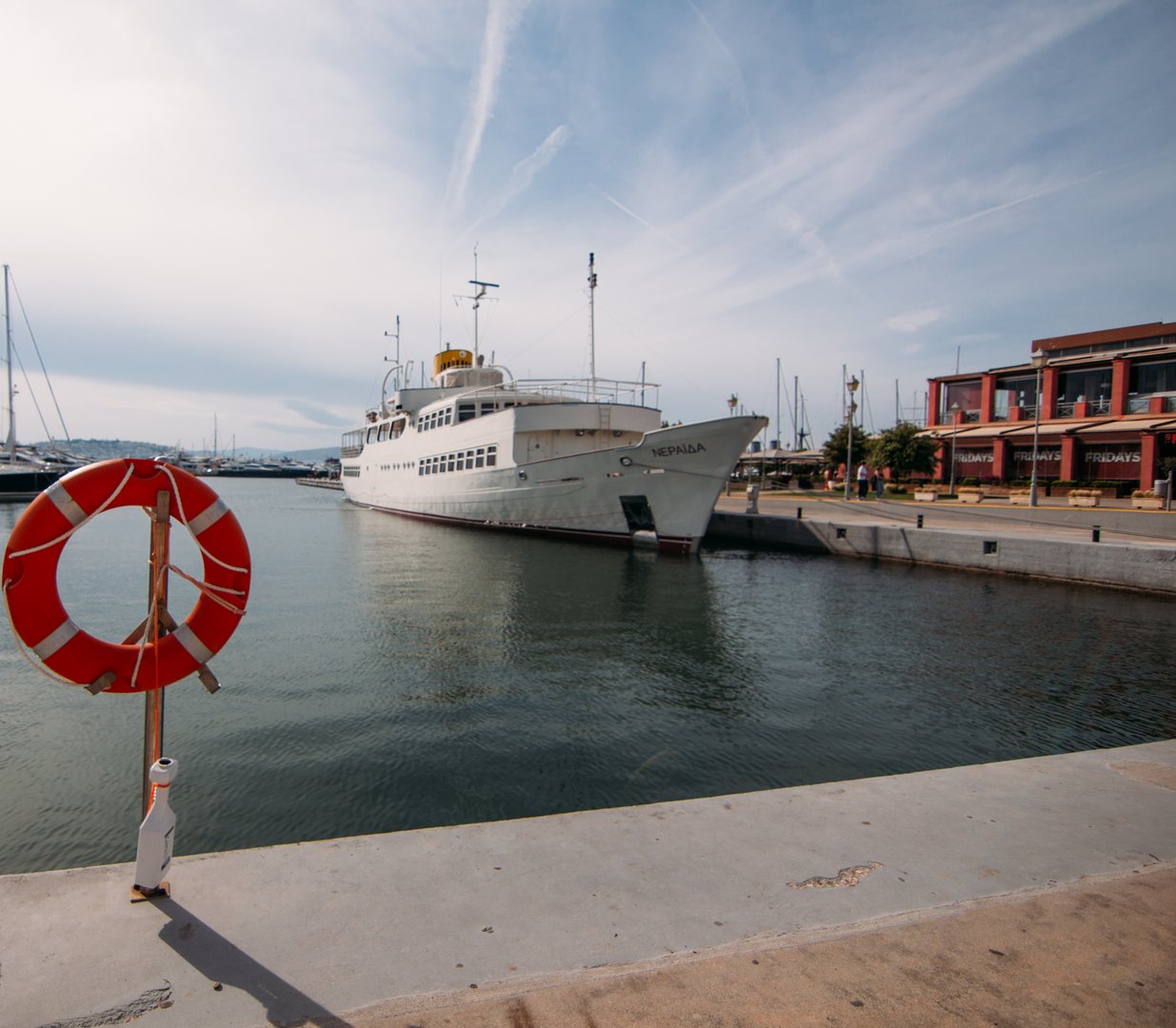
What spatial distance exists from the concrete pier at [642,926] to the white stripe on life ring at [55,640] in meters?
0.98

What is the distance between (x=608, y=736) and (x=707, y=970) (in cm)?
445

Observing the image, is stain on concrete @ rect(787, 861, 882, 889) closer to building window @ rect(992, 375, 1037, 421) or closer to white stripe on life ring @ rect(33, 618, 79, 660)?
white stripe on life ring @ rect(33, 618, 79, 660)

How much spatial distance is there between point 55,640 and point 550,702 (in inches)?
204

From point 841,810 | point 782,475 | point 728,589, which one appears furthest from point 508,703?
point 782,475

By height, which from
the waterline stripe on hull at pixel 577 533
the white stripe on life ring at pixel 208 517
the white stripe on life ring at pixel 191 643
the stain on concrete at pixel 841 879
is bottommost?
the waterline stripe on hull at pixel 577 533

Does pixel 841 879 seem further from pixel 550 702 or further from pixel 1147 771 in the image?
pixel 550 702

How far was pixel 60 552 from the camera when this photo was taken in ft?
10.6

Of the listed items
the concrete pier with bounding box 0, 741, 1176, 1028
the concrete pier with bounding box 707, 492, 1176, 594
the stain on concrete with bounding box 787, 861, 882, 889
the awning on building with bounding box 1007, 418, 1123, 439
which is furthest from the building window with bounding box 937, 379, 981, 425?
the stain on concrete with bounding box 787, 861, 882, 889

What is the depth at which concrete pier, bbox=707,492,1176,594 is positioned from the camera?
15.3 meters

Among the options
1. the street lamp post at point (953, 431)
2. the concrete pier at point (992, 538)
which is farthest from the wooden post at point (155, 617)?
the street lamp post at point (953, 431)

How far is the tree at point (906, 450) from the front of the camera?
36250mm

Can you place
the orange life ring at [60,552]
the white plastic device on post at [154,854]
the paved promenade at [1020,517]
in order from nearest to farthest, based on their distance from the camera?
the white plastic device on post at [154,854] < the orange life ring at [60,552] < the paved promenade at [1020,517]

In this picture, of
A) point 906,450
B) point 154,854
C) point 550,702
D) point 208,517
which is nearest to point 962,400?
point 906,450

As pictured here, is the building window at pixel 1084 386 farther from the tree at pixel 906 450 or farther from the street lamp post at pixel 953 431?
the tree at pixel 906 450
